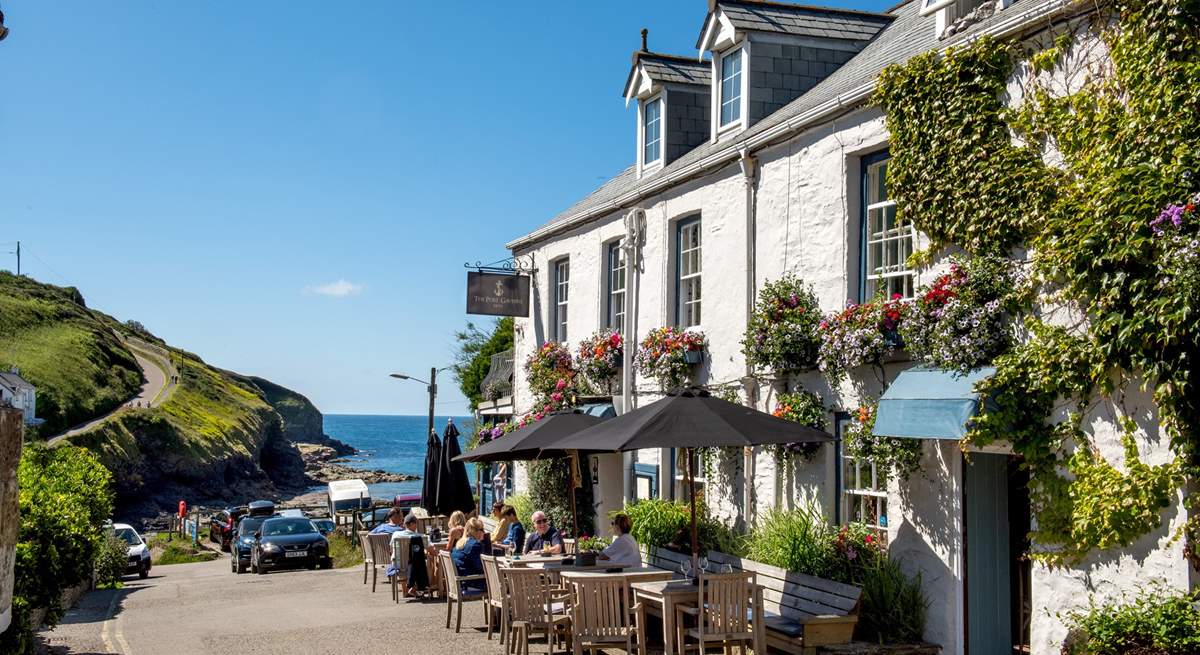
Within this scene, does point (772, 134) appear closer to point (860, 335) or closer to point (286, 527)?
point (860, 335)

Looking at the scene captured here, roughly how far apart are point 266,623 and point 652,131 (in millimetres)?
10324

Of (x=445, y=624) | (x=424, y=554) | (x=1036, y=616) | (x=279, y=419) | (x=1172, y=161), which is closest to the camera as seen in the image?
(x=1172, y=161)

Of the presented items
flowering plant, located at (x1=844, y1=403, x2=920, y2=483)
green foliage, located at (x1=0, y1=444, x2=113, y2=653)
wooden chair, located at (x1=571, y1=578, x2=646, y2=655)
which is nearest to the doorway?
flowering plant, located at (x1=844, y1=403, x2=920, y2=483)

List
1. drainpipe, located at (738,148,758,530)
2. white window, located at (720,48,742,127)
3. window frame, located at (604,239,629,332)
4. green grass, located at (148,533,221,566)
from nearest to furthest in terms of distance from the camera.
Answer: drainpipe, located at (738,148,758,530) < white window, located at (720,48,742,127) < window frame, located at (604,239,629,332) < green grass, located at (148,533,221,566)

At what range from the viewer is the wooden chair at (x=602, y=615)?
10820 mm

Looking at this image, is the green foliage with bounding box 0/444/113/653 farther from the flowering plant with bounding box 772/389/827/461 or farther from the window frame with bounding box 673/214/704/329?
the window frame with bounding box 673/214/704/329

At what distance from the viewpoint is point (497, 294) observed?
2188cm

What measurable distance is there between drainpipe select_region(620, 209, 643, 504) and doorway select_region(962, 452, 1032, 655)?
24.5 feet

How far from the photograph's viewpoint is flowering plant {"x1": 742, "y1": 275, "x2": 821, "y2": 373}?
13.1 m

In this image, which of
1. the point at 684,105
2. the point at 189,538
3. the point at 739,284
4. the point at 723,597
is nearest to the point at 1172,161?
the point at 723,597

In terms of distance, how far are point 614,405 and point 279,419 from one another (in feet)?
339

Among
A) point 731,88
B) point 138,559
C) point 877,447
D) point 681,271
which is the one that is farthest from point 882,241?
point 138,559

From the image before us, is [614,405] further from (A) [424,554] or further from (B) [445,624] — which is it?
(B) [445,624]

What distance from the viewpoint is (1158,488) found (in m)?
8.69
